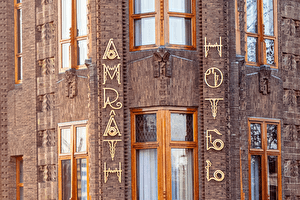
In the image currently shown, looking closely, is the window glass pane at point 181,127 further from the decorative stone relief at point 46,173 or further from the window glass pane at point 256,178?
the decorative stone relief at point 46,173

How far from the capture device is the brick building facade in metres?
18.7

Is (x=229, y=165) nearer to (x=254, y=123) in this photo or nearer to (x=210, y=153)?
(x=210, y=153)

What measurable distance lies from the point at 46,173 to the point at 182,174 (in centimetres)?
496

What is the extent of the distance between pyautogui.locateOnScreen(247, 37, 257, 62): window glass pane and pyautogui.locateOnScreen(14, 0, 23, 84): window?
7866 millimetres

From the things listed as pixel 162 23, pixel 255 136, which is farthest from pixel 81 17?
pixel 255 136

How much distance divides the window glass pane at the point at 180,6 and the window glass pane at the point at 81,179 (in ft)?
16.6

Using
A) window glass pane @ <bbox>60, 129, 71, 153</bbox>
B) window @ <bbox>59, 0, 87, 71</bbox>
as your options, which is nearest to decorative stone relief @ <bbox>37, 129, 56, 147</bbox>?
window glass pane @ <bbox>60, 129, 71, 153</bbox>

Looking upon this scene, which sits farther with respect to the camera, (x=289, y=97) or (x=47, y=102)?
(x=47, y=102)

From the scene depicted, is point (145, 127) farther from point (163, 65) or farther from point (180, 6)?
point (180, 6)

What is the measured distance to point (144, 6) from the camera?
63.8 feet

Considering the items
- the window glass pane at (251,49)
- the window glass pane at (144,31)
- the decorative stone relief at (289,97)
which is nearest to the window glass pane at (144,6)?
the window glass pane at (144,31)

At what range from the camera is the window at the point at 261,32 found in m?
20.7

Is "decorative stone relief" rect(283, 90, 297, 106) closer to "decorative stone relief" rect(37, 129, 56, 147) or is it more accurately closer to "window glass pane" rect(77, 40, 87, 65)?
"window glass pane" rect(77, 40, 87, 65)

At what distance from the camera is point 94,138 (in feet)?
62.1
